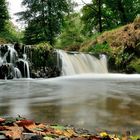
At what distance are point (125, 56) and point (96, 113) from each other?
15.5 metres

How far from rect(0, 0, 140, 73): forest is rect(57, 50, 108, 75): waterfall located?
1.95ft

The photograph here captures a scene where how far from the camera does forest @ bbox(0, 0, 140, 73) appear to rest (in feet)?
71.2

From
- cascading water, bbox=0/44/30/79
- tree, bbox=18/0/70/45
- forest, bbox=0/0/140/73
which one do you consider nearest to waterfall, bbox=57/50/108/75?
forest, bbox=0/0/140/73

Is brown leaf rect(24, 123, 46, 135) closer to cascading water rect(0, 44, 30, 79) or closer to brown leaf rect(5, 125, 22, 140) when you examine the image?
brown leaf rect(5, 125, 22, 140)

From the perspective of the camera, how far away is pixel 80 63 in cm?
2033

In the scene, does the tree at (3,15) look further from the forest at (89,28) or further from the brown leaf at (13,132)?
the brown leaf at (13,132)

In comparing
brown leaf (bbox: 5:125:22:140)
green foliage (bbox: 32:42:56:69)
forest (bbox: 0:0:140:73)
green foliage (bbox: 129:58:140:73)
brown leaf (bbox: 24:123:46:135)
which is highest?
forest (bbox: 0:0:140:73)

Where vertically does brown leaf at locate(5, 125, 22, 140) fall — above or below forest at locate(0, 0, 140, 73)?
below

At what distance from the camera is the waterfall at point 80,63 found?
1959cm

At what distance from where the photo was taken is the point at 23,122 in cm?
424

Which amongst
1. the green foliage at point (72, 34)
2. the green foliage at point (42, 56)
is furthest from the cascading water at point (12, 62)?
the green foliage at point (72, 34)

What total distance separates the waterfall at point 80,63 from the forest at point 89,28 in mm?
593

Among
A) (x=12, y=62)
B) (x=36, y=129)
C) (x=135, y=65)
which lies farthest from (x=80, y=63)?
(x=36, y=129)

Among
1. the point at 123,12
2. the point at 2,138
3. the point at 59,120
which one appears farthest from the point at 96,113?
the point at 123,12
